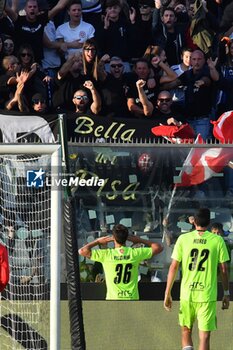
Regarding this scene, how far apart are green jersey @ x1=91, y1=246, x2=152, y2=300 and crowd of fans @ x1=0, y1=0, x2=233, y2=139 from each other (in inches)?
113

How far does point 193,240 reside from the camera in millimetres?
9133

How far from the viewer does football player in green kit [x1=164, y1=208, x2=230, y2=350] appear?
29.9 feet

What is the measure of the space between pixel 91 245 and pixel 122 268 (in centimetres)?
40

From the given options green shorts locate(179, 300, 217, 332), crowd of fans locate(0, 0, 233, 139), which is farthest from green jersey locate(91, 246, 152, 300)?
crowd of fans locate(0, 0, 233, 139)

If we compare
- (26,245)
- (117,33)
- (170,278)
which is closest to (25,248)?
(26,245)

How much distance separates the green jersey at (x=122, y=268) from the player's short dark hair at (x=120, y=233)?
0.12 m

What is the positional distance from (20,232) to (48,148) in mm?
1180

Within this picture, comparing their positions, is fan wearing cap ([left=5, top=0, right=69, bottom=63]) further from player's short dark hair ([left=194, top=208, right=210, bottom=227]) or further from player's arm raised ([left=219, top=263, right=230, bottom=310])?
player's arm raised ([left=219, top=263, right=230, bottom=310])

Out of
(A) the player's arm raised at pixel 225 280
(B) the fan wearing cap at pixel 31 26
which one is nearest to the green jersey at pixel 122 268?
(A) the player's arm raised at pixel 225 280

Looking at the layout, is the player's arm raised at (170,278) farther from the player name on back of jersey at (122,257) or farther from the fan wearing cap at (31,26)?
the fan wearing cap at (31,26)

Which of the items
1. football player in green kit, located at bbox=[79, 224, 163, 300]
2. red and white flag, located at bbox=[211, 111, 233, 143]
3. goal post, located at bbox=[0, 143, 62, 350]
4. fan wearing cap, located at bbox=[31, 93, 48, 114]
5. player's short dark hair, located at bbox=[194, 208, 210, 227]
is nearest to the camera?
goal post, located at bbox=[0, 143, 62, 350]

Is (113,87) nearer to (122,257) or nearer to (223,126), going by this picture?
(223,126)

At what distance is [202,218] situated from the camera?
357 inches

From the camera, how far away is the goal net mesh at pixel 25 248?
8.93m
